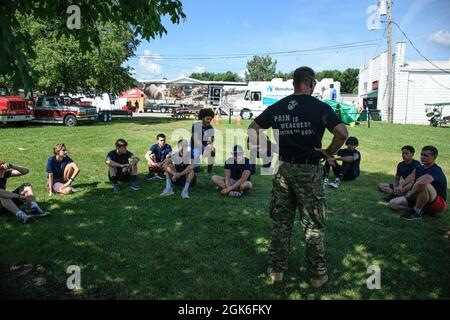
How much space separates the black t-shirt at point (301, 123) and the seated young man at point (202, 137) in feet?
14.0

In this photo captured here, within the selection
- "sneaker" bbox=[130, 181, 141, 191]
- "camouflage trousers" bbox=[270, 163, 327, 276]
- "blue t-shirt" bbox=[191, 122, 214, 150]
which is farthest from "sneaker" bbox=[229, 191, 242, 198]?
"camouflage trousers" bbox=[270, 163, 327, 276]

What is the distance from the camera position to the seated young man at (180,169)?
730 centimetres

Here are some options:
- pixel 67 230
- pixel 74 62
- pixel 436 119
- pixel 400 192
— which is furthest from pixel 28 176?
pixel 436 119

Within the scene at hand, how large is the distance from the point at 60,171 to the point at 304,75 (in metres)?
5.63

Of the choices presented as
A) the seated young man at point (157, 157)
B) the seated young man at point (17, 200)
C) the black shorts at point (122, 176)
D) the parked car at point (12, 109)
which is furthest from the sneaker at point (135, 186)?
the parked car at point (12, 109)

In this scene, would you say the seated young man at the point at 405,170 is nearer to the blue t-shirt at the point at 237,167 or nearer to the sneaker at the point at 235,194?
the blue t-shirt at the point at 237,167

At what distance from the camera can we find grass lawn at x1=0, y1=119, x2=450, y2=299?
3.64 metres

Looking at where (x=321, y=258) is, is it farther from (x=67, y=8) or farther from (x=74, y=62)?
(x=74, y=62)

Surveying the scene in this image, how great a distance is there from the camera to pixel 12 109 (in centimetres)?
2072

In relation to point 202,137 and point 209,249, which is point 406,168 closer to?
point 202,137

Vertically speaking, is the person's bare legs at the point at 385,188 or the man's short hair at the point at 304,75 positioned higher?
the man's short hair at the point at 304,75

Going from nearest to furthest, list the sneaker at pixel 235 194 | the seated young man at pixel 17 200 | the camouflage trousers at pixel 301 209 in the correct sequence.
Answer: the camouflage trousers at pixel 301 209 < the seated young man at pixel 17 200 < the sneaker at pixel 235 194

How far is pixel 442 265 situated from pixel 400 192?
2615 mm

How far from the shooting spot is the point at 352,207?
647cm
